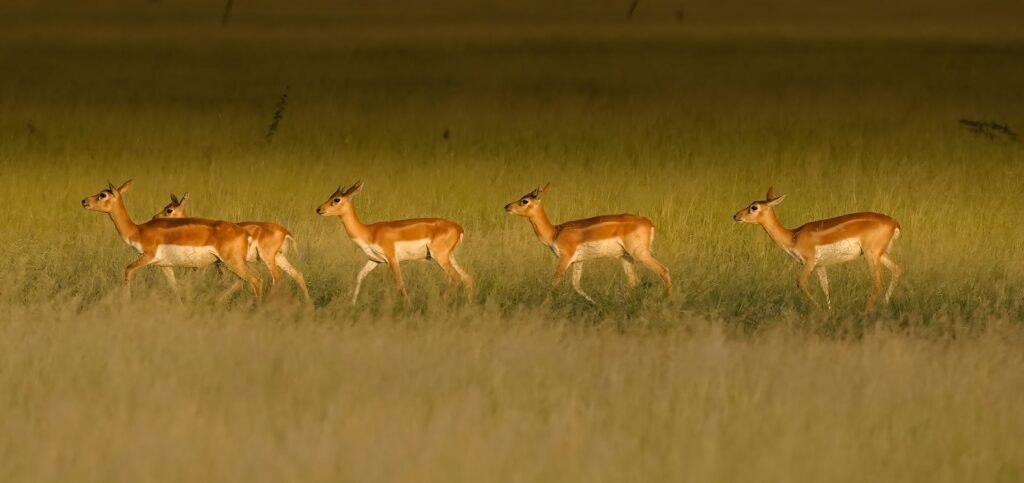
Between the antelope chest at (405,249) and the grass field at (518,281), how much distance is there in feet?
1.01

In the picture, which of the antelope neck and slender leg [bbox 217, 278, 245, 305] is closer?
slender leg [bbox 217, 278, 245, 305]

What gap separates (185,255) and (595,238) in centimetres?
232

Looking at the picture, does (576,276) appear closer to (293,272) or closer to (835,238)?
(835,238)

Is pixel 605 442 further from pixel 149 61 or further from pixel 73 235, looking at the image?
pixel 149 61

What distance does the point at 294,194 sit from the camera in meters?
15.4

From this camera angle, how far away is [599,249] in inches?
384

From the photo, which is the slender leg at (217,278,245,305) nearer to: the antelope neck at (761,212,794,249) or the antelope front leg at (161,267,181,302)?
the antelope front leg at (161,267,181,302)

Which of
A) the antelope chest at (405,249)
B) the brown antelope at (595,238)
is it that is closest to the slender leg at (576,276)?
the brown antelope at (595,238)

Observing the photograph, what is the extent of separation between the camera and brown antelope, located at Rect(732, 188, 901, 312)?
9586 mm

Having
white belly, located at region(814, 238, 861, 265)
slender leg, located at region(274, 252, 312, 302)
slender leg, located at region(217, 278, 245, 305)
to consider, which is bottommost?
slender leg, located at region(217, 278, 245, 305)

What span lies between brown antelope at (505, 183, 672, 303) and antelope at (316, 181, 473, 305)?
1.50ft

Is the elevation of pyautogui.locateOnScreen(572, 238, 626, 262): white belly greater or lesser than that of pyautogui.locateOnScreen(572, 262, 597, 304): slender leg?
greater

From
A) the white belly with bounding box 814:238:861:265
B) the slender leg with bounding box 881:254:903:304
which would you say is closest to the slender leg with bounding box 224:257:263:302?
the white belly with bounding box 814:238:861:265

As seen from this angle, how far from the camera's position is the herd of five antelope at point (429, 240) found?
9312mm
